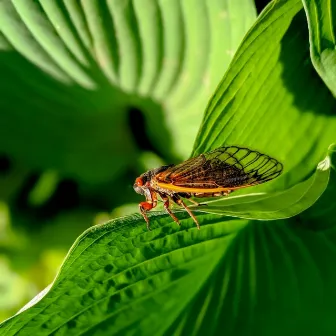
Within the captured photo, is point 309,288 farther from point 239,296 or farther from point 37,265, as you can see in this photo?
point 37,265

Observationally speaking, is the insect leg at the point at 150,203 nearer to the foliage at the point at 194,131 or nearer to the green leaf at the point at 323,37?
the foliage at the point at 194,131

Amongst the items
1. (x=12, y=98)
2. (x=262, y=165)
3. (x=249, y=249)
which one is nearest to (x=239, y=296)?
(x=249, y=249)

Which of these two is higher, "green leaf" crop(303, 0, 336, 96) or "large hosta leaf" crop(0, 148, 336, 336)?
"green leaf" crop(303, 0, 336, 96)

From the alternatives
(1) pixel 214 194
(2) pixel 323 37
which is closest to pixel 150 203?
(1) pixel 214 194

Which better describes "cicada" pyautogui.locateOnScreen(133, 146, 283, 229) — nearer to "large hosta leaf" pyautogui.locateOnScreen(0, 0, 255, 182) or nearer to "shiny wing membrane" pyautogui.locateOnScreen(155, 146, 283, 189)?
"shiny wing membrane" pyautogui.locateOnScreen(155, 146, 283, 189)

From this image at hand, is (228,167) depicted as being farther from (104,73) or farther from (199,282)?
(104,73)

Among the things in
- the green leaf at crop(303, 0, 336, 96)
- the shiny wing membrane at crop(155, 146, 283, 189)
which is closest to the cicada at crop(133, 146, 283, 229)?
the shiny wing membrane at crop(155, 146, 283, 189)
